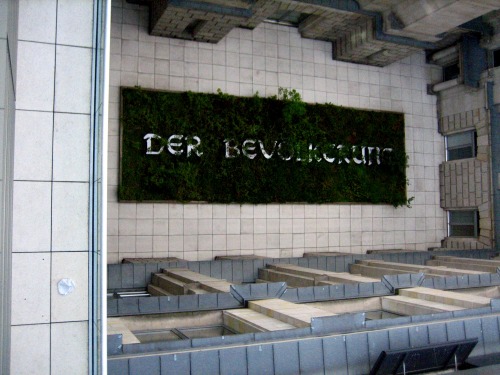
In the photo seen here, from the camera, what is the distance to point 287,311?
743 centimetres

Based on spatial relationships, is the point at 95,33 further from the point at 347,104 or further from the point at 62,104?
the point at 347,104

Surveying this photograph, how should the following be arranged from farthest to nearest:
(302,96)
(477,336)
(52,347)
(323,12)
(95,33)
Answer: (302,96)
(323,12)
(477,336)
(95,33)
(52,347)

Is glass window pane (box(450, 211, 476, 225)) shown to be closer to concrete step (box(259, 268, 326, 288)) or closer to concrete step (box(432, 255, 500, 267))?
concrete step (box(432, 255, 500, 267))

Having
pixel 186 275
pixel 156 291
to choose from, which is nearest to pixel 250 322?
pixel 186 275

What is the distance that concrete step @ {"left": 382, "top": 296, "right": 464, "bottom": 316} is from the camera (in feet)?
26.1

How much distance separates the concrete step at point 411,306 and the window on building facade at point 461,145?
9.15 meters

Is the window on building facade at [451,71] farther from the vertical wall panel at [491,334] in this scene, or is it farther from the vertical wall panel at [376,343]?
the vertical wall panel at [376,343]

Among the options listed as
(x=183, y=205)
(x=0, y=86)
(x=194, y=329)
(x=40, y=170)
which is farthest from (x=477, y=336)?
(x=183, y=205)

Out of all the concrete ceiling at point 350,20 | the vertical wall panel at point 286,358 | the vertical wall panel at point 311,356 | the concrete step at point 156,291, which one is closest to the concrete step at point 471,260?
the concrete ceiling at point 350,20

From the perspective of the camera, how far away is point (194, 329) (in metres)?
7.97

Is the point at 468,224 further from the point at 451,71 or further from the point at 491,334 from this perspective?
the point at 491,334

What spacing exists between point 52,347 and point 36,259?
2.24 feet

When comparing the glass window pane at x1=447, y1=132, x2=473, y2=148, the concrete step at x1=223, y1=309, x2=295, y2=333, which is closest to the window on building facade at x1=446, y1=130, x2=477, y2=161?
the glass window pane at x1=447, y1=132, x2=473, y2=148

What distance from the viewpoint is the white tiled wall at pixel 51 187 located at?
400 centimetres
